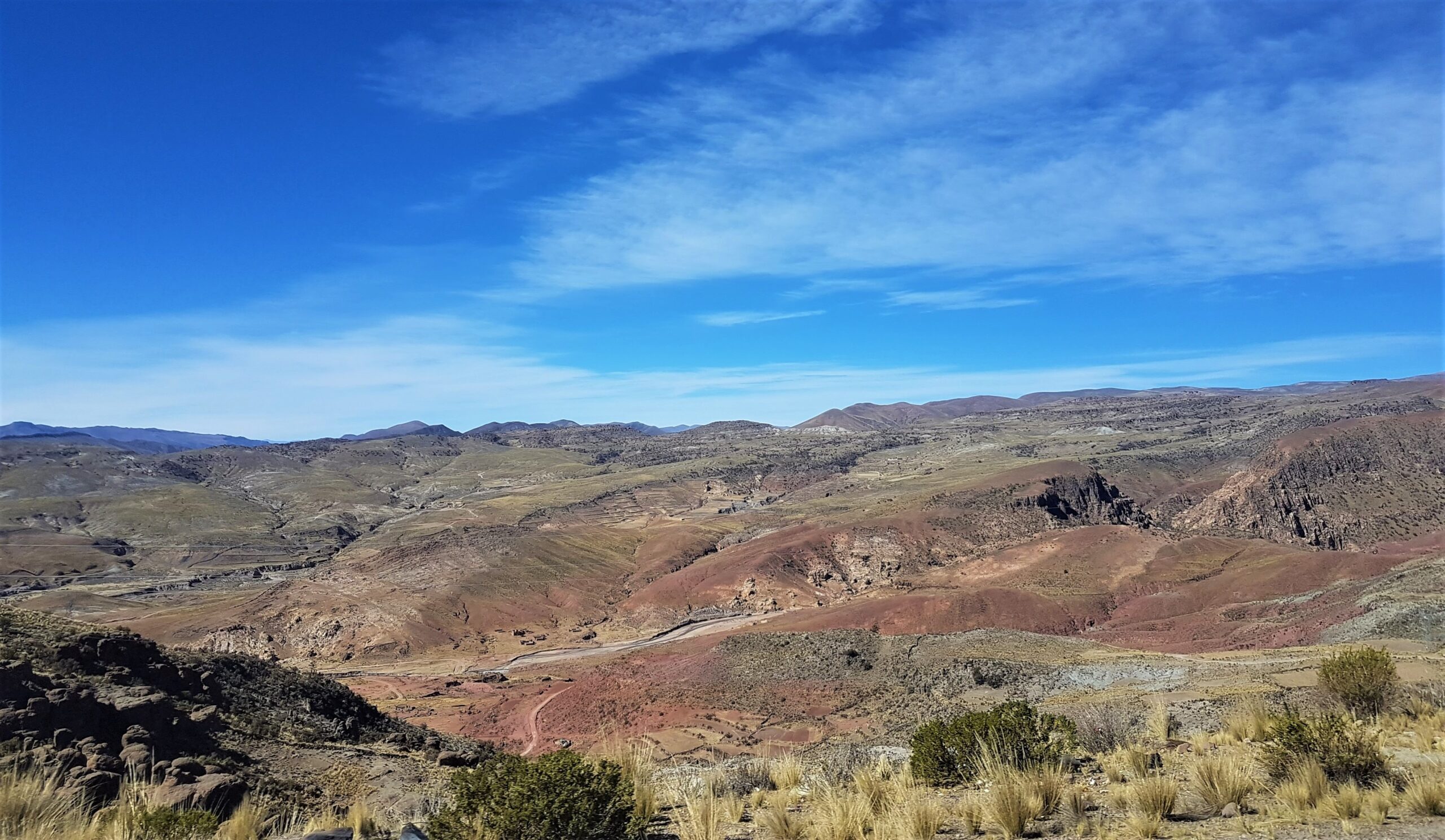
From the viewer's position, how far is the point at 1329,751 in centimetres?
827

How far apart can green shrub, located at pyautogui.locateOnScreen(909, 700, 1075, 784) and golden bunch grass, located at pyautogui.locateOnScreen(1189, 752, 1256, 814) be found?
2.21m

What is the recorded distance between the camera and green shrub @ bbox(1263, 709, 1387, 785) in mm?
8164

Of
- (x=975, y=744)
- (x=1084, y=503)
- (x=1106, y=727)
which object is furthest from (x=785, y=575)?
(x=975, y=744)

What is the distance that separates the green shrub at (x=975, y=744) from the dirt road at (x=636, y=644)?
40.5 metres

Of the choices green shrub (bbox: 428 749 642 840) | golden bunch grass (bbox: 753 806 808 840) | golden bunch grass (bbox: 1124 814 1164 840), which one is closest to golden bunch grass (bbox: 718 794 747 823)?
golden bunch grass (bbox: 753 806 808 840)

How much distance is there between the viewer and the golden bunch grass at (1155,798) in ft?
24.8

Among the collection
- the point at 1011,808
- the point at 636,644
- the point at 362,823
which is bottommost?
the point at 636,644

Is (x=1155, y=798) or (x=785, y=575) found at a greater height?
(x=1155, y=798)

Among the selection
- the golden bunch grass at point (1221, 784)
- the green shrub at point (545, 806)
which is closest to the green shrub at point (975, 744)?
the golden bunch grass at point (1221, 784)

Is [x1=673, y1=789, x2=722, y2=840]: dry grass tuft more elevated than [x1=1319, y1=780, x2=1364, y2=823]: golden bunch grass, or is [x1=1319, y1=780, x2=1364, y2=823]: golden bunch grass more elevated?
[x1=1319, y1=780, x2=1364, y2=823]: golden bunch grass

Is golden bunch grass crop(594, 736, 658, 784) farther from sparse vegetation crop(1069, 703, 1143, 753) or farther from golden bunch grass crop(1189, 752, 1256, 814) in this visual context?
sparse vegetation crop(1069, 703, 1143, 753)

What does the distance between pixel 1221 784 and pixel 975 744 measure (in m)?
3.54

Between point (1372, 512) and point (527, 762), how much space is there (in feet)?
263

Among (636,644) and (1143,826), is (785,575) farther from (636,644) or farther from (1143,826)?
(1143,826)
